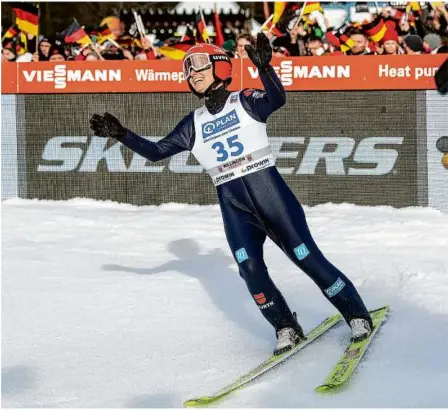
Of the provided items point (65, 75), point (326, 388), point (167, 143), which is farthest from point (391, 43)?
point (326, 388)

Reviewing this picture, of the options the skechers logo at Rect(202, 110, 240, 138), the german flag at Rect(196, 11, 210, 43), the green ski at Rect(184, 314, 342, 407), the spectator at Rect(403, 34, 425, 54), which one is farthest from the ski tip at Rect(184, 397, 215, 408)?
the german flag at Rect(196, 11, 210, 43)

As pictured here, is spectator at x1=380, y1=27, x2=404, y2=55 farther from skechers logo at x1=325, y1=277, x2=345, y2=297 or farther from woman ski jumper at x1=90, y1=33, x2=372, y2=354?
skechers logo at x1=325, y1=277, x2=345, y2=297

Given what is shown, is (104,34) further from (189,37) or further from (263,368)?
(263,368)

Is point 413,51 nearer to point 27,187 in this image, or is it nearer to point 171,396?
point 27,187

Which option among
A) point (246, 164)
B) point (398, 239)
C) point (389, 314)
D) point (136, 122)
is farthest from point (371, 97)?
point (246, 164)

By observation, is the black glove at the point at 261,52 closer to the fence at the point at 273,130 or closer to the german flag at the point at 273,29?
the fence at the point at 273,130

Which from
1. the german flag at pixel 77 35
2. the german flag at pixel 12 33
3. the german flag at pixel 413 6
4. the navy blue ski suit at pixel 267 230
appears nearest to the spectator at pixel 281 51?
the german flag at pixel 413 6

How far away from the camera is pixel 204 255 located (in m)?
9.55

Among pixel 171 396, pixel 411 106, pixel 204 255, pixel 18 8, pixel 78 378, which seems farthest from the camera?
pixel 18 8

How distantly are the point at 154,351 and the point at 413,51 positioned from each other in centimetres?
651

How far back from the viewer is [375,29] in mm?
12367

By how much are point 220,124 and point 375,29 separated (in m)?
6.73

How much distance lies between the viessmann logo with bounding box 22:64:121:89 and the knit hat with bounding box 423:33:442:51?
160 inches

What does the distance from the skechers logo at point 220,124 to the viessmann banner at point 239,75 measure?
5025 mm
